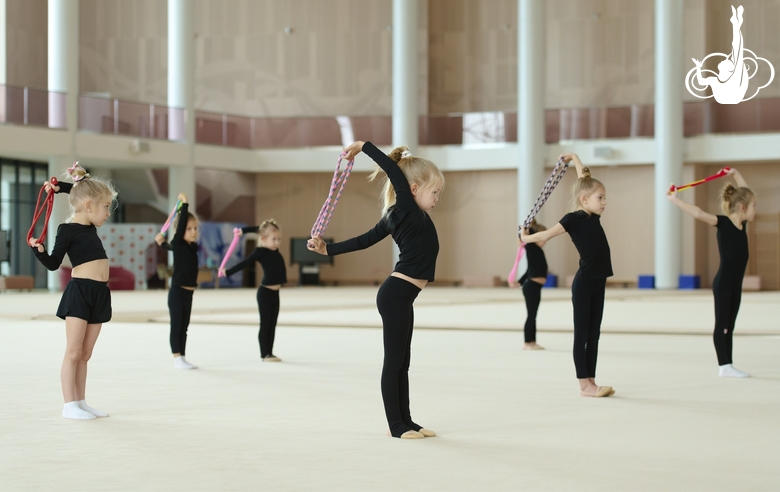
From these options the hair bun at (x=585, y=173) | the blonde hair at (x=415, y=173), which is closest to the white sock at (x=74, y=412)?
the blonde hair at (x=415, y=173)

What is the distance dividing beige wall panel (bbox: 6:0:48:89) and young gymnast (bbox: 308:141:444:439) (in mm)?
29196

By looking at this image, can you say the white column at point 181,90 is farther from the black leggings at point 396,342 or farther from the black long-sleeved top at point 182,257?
the black leggings at point 396,342

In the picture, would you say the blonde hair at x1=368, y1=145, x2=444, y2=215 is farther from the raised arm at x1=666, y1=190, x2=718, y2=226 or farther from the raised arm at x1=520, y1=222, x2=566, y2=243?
the raised arm at x1=666, y1=190, x2=718, y2=226

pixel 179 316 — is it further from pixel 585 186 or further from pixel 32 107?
pixel 32 107

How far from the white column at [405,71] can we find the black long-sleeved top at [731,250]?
23.6 metres

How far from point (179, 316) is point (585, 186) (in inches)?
165

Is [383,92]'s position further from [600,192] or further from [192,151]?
[600,192]

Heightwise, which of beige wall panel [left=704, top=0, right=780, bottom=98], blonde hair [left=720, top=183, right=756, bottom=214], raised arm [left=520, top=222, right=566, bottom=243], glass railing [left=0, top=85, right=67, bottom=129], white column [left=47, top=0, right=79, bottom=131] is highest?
beige wall panel [left=704, top=0, right=780, bottom=98]

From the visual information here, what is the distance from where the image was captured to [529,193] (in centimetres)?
3025

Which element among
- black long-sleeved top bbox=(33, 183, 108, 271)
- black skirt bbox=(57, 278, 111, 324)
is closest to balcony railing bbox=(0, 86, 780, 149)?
black long-sleeved top bbox=(33, 183, 108, 271)

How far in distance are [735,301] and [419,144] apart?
24.3m

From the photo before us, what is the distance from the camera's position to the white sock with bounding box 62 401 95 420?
5684 millimetres

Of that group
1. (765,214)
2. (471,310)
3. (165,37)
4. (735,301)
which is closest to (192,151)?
(165,37)

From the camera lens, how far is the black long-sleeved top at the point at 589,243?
686cm
